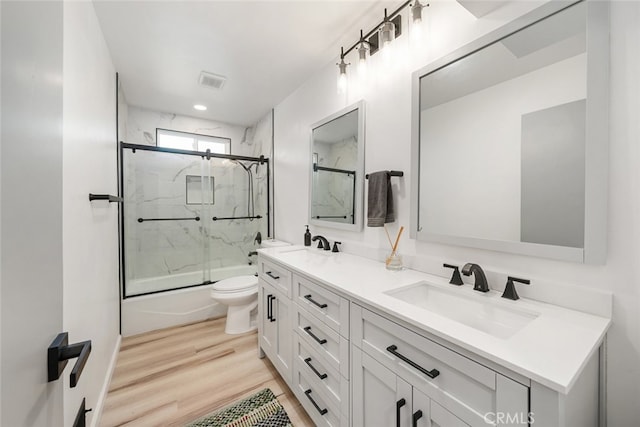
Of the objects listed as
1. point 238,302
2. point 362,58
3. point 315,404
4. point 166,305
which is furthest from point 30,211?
point 166,305

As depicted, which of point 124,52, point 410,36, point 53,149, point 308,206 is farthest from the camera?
point 308,206

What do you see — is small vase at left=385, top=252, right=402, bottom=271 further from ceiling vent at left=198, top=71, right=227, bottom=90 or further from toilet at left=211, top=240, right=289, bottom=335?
ceiling vent at left=198, top=71, right=227, bottom=90

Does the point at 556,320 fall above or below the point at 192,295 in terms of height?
above

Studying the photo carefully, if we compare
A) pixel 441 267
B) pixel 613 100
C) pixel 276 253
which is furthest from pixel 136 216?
pixel 613 100

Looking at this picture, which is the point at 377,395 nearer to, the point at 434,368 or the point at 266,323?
the point at 434,368

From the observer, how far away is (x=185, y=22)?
1.66 metres

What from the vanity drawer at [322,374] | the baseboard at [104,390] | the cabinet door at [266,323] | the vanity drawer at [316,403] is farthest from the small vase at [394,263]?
the baseboard at [104,390]

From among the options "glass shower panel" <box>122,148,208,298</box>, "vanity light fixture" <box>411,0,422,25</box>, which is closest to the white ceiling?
"vanity light fixture" <box>411,0,422,25</box>

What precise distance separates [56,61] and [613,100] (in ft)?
5.23

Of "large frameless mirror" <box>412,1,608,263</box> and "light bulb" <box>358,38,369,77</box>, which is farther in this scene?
"light bulb" <box>358,38,369,77</box>

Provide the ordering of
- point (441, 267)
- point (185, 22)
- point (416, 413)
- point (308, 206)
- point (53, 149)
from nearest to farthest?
1. point (53, 149)
2. point (416, 413)
3. point (441, 267)
4. point (185, 22)
5. point (308, 206)

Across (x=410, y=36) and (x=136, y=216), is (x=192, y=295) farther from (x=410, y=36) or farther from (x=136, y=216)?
(x=410, y=36)

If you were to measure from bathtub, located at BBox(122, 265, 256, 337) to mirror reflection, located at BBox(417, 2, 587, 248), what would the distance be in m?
2.57

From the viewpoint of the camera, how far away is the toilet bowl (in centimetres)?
245
